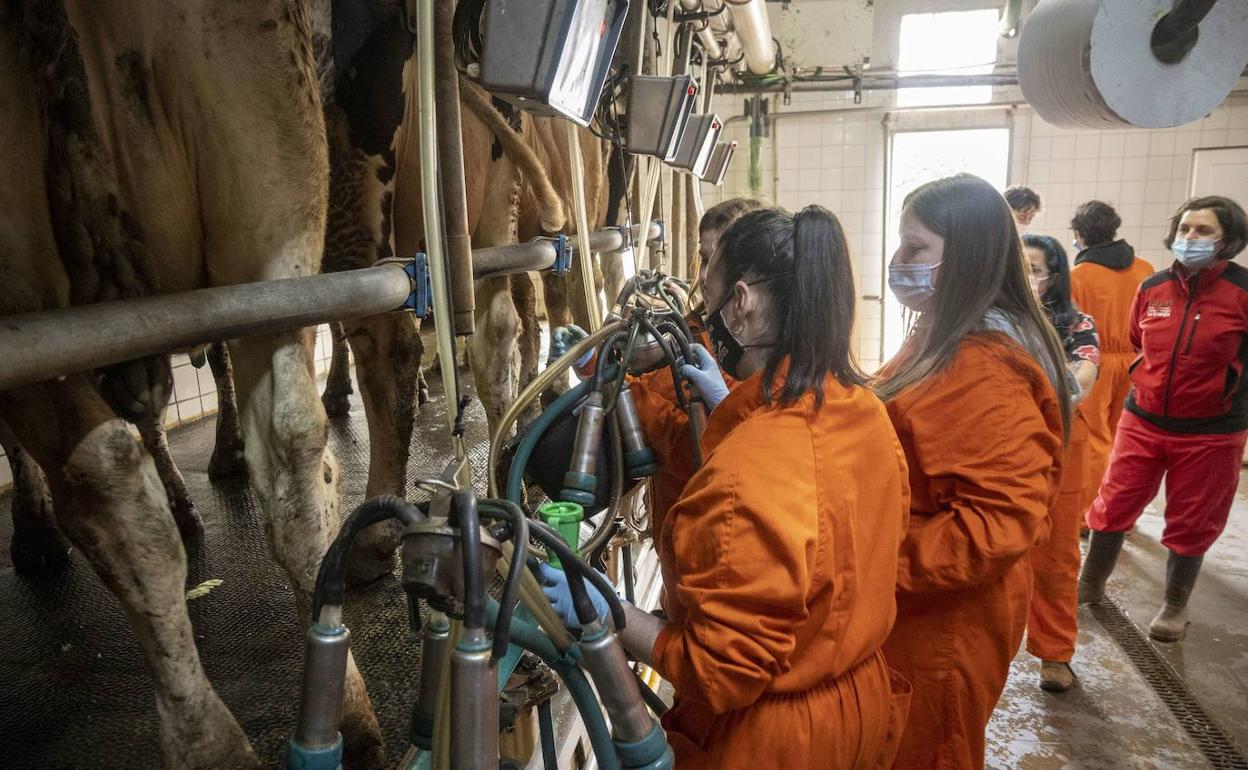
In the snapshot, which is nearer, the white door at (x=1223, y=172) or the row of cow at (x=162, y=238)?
the row of cow at (x=162, y=238)

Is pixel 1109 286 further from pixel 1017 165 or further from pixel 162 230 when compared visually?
pixel 162 230

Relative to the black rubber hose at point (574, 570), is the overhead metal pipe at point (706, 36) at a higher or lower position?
higher

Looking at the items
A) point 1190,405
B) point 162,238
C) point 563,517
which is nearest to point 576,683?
A: point 563,517

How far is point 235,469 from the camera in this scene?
11.8 feet

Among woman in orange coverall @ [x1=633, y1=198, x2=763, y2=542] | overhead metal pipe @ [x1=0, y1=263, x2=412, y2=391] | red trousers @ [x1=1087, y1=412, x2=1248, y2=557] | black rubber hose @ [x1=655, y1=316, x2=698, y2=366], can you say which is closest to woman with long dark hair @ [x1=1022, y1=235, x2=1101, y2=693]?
red trousers @ [x1=1087, y1=412, x2=1248, y2=557]

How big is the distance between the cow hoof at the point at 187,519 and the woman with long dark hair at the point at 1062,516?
3.13 metres

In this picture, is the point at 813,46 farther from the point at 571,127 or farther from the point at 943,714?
the point at 943,714

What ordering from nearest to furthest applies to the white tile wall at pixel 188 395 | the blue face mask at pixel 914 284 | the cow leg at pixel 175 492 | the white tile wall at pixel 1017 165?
the blue face mask at pixel 914 284 → the cow leg at pixel 175 492 → the white tile wall at pixel 188 395 → the white tile wall at pixel 1017 165

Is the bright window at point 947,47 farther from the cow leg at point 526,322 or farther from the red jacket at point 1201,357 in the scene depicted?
the cow leg at point 526,322

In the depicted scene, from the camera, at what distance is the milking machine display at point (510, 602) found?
0.68m

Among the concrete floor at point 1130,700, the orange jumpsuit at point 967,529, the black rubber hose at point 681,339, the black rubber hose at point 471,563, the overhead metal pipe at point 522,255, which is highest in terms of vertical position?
the overhead metal pipe at point 522,255

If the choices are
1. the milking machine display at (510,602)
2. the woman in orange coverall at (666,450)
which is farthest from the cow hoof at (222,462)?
the milking machine display at (510,602)

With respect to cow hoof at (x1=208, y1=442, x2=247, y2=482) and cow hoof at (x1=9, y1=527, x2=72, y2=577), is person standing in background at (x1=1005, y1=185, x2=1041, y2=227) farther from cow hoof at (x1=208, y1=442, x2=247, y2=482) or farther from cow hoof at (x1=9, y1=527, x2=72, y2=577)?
cow hoof at (x1=9, y1=527, x2=72, y2=577)

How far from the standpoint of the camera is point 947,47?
22.4 feet
